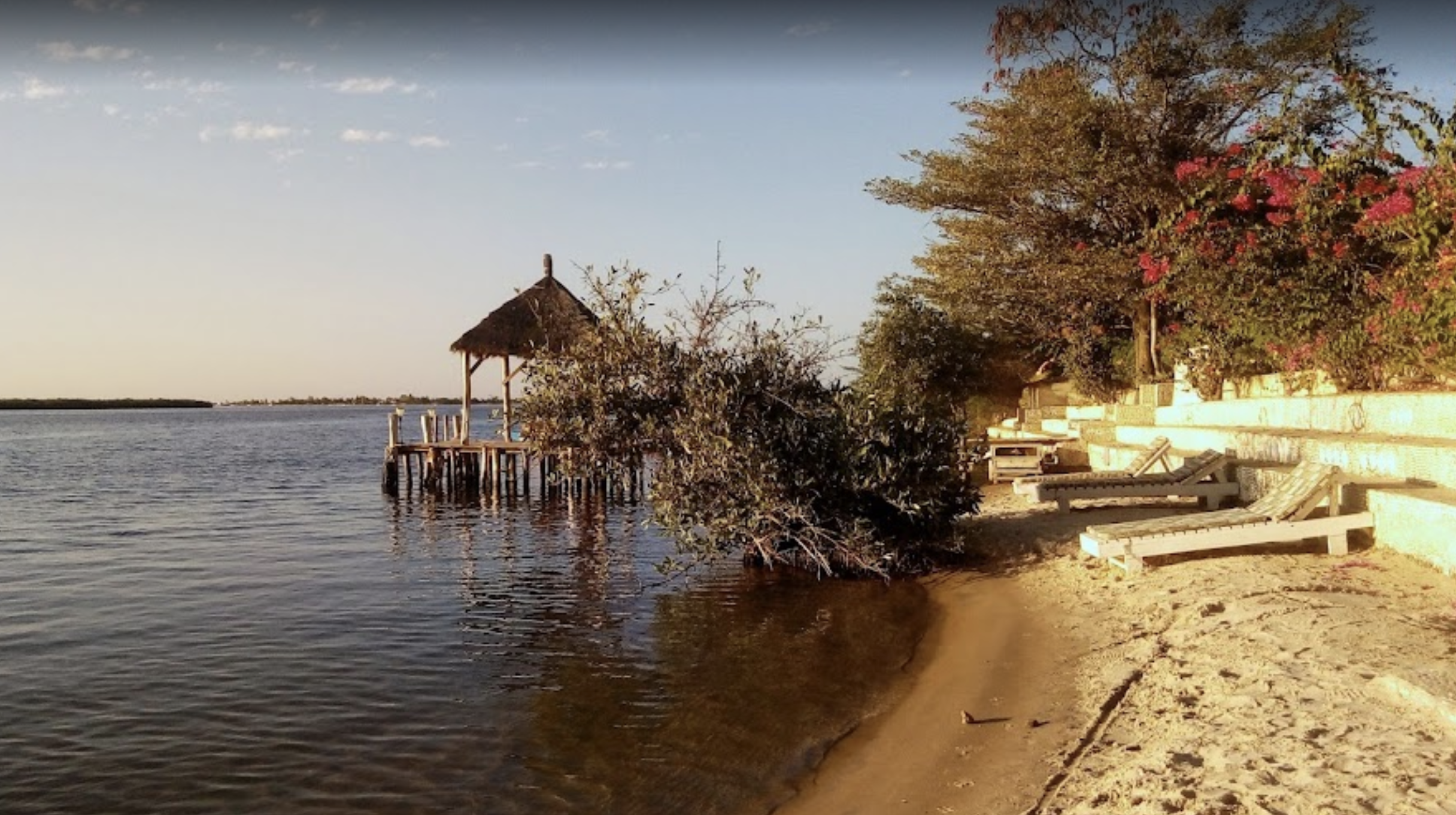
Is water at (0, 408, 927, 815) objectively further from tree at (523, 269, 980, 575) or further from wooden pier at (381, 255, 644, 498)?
wooden pier at (381, 255, 644, 498)

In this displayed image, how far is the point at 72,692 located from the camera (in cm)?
894

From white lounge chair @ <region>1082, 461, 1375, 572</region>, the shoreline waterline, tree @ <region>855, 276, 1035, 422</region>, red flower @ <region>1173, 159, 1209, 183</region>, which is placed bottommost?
the shoreline waterline

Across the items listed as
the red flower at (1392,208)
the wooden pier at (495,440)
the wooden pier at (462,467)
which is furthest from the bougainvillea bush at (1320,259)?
the wooden pier at (462,467)

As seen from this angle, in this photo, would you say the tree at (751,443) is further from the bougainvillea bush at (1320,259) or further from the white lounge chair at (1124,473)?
the bougainvillea bush at (1320,259)

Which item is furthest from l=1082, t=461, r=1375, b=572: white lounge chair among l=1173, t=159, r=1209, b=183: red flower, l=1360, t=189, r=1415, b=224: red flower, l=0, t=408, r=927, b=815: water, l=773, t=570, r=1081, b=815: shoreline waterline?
l=1173, t=159, r=1209, b=183: red flower

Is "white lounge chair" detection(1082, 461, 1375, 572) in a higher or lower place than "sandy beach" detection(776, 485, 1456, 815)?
higher

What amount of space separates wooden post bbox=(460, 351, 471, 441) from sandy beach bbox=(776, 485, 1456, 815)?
62.5ft

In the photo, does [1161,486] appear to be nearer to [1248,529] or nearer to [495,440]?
[1248,529]

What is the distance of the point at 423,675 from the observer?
922 cm

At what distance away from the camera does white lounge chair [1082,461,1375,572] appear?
31.2 feet

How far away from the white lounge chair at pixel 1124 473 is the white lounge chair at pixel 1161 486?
42 millimetres

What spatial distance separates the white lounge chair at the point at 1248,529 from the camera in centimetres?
952

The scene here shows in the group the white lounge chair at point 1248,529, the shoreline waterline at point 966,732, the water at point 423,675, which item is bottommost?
the water at point 423,675

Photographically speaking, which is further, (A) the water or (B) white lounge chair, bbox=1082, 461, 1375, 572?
(B) white lounge chair, bbox=1082, 461, 1375, 572
